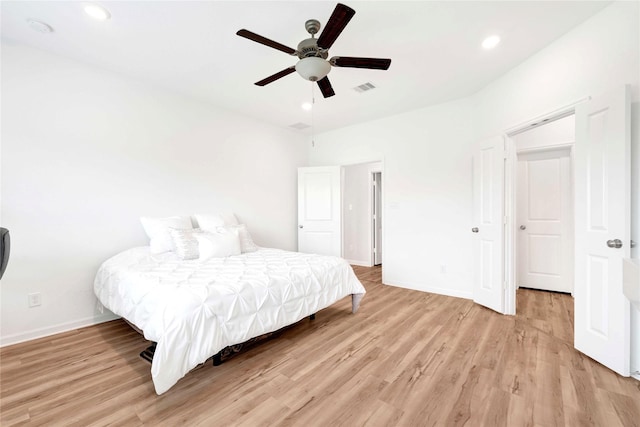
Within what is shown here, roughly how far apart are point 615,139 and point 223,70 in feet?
11.4

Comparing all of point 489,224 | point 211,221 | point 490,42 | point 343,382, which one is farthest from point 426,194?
point 211,221

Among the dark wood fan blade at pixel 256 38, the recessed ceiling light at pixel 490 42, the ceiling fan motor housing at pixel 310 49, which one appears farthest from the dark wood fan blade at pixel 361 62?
the recessed ceiling light at pixel 490 42

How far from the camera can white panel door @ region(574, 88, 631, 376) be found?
186 centimetres

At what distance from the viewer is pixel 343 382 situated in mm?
1836

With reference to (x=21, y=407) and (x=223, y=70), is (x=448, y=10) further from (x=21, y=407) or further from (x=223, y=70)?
(x=21, y=407)

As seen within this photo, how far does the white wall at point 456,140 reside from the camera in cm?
196

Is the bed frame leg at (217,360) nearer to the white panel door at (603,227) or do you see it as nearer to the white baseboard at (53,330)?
the white baseboard at (53,330)

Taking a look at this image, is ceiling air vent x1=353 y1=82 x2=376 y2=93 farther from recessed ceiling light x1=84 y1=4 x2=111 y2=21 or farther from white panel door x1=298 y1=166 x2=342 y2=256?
recessed ceiling light x1=84 y1=4 x2=111 y2=21

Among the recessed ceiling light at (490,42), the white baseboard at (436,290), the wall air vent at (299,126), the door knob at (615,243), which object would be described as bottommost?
the white baseboard at (436,290)

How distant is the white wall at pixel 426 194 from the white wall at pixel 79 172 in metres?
2.68

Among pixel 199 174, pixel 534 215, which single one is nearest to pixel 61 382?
pixel 199 174

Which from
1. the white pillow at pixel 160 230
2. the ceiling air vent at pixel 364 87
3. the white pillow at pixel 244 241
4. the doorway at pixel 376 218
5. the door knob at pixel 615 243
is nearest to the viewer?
the door knob at pixel 615 243

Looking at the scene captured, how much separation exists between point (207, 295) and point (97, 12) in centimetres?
233

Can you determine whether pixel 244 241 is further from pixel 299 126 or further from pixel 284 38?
pixel 299 126
